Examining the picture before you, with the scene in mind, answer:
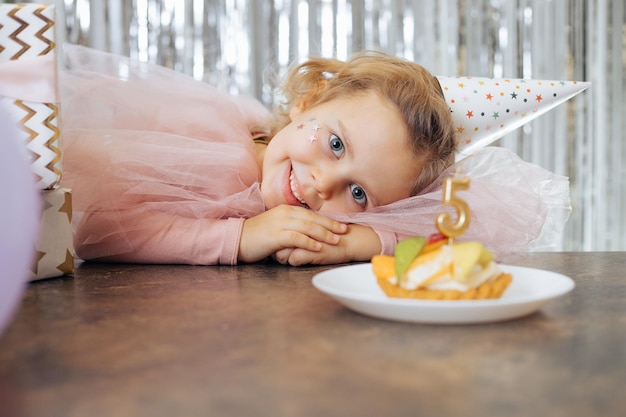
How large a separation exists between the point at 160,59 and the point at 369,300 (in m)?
2.17

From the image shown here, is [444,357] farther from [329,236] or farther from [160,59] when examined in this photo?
[160,59]

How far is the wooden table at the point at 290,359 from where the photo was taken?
469mm

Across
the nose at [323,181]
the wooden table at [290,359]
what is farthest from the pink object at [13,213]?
the nose at [323,181]

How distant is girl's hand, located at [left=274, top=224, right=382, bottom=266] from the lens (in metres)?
1.16

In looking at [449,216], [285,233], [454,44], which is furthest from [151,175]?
[454,44]

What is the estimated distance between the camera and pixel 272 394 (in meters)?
0.49

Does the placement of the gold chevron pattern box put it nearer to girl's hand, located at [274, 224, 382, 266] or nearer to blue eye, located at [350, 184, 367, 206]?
girl's hand, located at [274, 224, 382, 266]

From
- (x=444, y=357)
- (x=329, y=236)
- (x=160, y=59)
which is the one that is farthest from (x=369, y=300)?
(x=160, y=59)

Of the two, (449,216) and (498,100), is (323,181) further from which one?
(449,216)

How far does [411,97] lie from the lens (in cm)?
136

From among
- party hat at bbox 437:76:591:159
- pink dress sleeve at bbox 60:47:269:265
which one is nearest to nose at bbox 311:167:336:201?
pink dress sleeve at bbox 60:47:269:265

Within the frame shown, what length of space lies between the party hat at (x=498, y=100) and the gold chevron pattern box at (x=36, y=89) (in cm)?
77

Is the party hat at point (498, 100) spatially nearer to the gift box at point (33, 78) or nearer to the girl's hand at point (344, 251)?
the girl's hand at point (344, 251)

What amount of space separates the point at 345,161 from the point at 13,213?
87 cm
